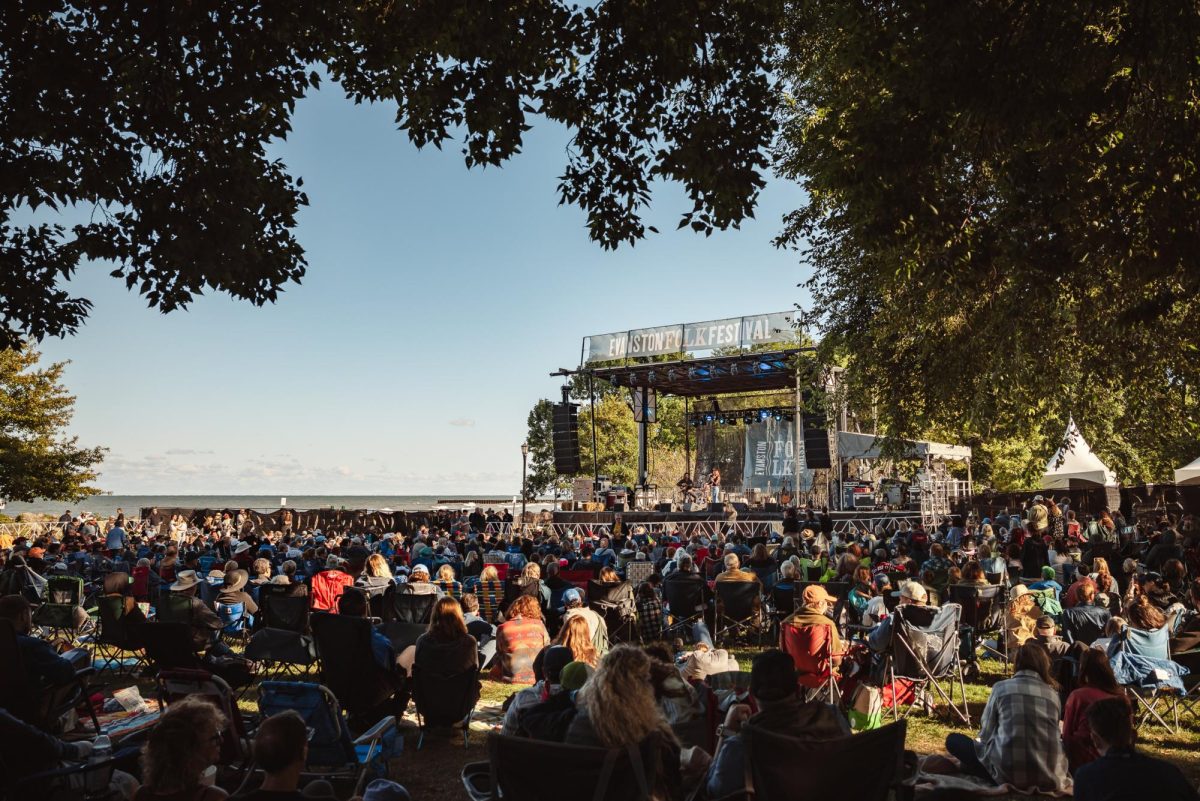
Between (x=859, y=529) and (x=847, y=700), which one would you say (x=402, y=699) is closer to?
(x=847, y=700)

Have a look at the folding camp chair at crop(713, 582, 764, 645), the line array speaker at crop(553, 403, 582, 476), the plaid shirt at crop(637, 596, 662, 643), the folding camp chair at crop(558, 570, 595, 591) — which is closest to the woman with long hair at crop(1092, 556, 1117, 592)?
the folding camp chair at crop(713, 582, 764, 645)

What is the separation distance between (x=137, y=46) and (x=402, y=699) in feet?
16.5

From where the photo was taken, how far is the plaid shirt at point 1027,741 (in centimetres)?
430

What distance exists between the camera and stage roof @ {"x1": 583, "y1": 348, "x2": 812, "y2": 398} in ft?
87.4

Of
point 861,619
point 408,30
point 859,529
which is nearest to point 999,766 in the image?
point 861,619

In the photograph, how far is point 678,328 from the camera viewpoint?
27.2 meters

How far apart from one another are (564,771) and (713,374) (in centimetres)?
2531

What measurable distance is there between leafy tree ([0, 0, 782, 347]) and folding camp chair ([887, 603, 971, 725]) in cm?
315

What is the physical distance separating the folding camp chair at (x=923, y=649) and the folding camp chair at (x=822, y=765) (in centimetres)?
323

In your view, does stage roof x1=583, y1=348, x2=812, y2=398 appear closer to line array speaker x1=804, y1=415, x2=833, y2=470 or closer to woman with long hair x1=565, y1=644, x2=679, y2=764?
line array speaker x1=804, y1=415, x2=833, y2=470

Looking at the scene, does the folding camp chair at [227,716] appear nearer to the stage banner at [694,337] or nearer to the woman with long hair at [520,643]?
the woman with long hair at [520,643]

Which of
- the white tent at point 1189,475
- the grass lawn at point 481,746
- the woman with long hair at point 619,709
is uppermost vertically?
the white tent at point 1189,475

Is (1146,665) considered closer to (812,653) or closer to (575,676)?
(812,653)

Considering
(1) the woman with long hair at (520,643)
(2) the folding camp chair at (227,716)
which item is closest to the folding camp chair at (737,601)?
(1) the woman with long hair at (520,643)
